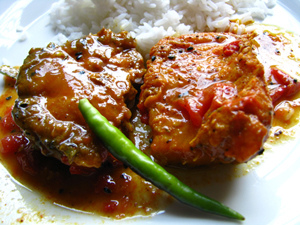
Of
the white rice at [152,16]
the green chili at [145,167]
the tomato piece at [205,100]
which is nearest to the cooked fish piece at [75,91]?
the green chili at [145,167]

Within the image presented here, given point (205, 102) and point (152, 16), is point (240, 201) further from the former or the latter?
point (152, 16)

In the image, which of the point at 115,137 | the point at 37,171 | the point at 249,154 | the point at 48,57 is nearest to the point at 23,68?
the point at 48,57

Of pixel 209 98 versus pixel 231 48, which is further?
pixel 231 48

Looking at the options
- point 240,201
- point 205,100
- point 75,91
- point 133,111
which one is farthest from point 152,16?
point 240,201

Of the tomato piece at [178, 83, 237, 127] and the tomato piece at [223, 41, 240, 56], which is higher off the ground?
the tomato piece at [223, 41, 240, 56]

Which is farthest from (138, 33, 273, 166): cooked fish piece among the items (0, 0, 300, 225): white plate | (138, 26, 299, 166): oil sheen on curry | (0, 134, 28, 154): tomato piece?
(0, 134, 28, 154): tomato piece

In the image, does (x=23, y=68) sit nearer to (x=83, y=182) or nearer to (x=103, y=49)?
(x=103, y=49)

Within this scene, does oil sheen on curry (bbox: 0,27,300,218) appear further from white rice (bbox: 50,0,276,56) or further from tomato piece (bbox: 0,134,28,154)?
white rice (bbox: 50,0,276,56)
